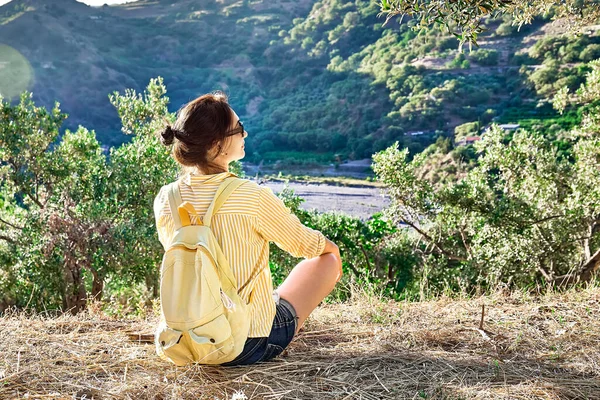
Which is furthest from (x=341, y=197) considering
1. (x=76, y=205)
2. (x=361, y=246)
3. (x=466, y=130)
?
(x=76, y=205)

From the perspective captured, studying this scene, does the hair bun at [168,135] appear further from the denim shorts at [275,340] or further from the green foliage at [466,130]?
the green foliage at [466,130]

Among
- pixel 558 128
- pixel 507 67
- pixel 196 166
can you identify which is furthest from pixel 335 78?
pixel 196 166

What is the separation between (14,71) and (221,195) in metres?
60.9

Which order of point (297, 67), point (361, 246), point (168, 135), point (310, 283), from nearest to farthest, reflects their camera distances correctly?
point (168, 135) < point (310, 283) < point (361, 246) < point (297, 67)

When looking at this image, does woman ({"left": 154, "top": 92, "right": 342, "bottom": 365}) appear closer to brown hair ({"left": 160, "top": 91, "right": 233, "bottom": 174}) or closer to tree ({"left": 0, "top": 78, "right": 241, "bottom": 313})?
brown hair ({"left": 160, "top": 91, "right": 233, "bottom": 174})

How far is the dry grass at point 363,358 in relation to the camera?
5.97 feet

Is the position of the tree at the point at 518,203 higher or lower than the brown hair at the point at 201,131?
lower

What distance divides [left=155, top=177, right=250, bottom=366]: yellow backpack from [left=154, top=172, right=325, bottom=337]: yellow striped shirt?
0.13ft

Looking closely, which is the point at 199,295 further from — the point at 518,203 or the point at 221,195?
the point at 518,203

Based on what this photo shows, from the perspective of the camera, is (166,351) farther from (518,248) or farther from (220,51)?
(220,51)

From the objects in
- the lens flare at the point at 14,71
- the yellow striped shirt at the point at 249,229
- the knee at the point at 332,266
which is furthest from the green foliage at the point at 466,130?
the yellow striped shirt at the point at 249,229

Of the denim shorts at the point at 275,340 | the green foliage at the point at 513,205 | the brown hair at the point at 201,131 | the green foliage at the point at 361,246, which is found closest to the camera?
the brown hair at the point at 201,131

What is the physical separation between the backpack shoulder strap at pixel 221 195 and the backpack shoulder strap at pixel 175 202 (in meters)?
0.08

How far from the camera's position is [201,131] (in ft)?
5.83
